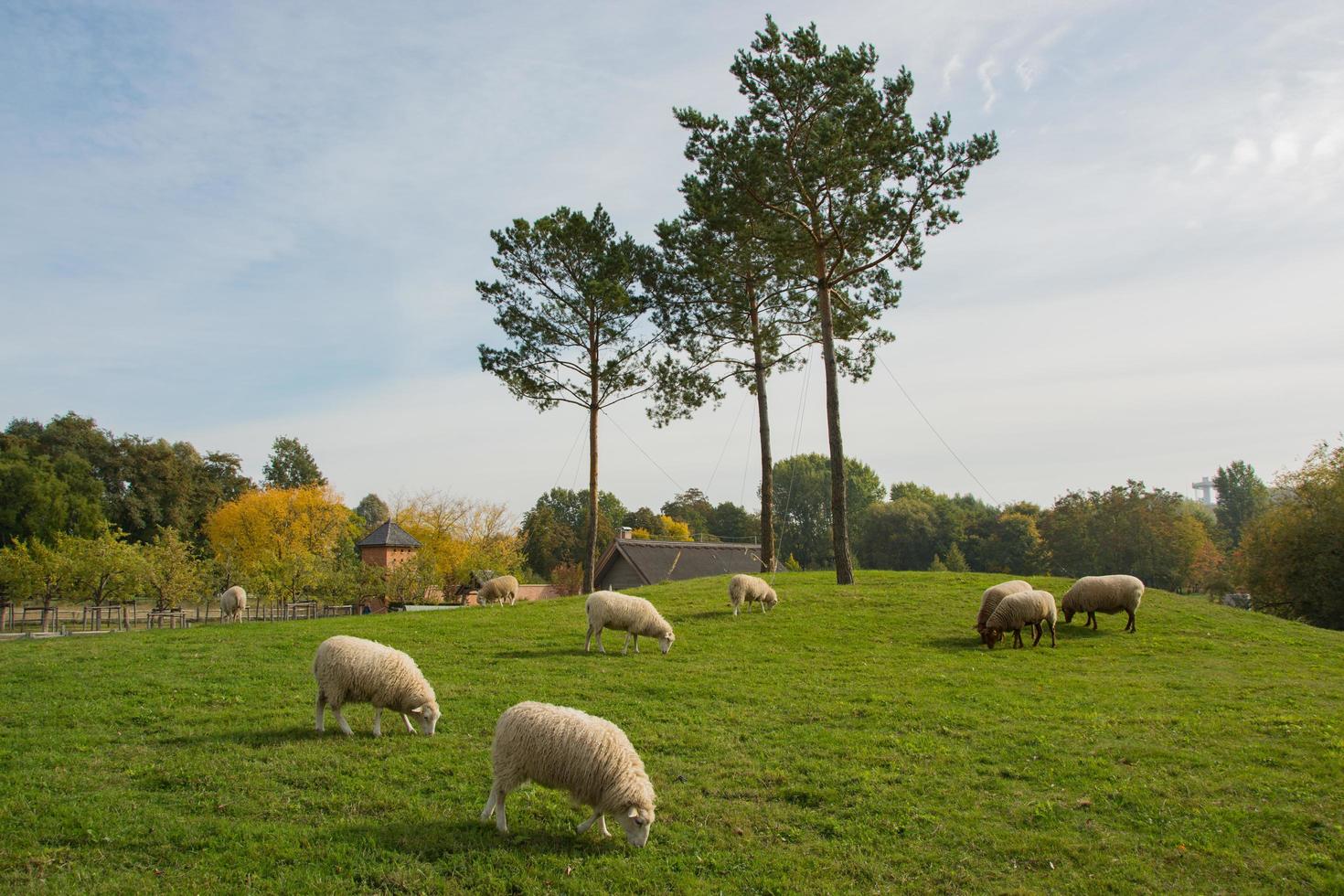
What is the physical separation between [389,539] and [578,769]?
44.6 m

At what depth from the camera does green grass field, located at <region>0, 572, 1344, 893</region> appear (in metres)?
6.72

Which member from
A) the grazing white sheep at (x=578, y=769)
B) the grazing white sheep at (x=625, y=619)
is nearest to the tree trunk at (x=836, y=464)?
the grazing white sheep at (x=625, y=619)

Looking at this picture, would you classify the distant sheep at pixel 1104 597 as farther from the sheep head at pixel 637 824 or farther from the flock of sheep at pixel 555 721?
the sheep head at pixel 637 824

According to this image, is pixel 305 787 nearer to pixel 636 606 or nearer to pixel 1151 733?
pixel 636 606

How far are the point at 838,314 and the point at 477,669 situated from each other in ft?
70.6

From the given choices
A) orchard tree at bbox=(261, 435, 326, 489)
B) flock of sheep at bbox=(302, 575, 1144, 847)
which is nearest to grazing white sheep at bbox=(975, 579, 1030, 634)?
flock of sheep at bbox=(302, 575, 1144, 847)

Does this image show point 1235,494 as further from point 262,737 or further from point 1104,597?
point 262,737

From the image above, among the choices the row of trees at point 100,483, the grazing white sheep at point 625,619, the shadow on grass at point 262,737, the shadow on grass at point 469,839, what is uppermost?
the row of trees at point 100,483

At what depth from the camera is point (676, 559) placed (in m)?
48.4

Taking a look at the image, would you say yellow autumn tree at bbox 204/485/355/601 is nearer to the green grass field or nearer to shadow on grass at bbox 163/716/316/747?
the green grass field

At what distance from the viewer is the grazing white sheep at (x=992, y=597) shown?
18592 mm

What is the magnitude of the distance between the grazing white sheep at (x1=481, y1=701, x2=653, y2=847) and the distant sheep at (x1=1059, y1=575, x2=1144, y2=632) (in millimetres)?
16610

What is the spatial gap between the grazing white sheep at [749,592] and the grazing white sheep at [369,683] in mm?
12264

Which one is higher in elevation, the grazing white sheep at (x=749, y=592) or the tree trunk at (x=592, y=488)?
the tree trunk at (x=592, y=488)
